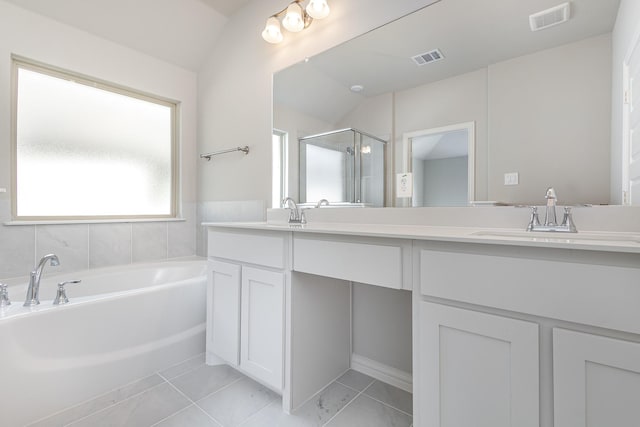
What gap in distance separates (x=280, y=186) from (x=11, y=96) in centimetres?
187

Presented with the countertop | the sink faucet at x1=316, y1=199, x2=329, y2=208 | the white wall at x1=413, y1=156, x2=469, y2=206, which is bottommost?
the countertop

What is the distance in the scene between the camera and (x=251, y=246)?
4.90 ft

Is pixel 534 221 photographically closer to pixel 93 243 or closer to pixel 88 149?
pixel 93 243

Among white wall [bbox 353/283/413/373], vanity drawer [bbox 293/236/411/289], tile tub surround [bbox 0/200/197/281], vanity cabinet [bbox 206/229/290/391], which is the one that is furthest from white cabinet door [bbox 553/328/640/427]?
tile tub surround [bbox 0/200/197/281]

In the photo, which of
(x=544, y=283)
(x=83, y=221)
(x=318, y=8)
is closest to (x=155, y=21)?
(x=318, y=8)

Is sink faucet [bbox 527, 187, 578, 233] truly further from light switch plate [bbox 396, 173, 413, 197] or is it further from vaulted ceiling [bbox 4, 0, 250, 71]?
vaulted ceiling [bbox 4, 0, 250, 71]

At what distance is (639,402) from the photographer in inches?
25.2

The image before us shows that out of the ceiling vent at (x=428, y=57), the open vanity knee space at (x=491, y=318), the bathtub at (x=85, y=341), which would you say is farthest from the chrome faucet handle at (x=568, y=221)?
the bathtub at (x=85, y=341)

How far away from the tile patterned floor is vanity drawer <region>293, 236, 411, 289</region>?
0.68 m

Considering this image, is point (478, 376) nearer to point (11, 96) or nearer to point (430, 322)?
point (430, 322)

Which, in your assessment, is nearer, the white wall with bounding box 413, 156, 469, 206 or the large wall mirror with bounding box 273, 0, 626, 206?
the large wall mirror with bounding box 273, 0, 626, 206

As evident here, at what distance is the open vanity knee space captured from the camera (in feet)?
2.17

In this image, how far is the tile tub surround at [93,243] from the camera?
1.94 meters

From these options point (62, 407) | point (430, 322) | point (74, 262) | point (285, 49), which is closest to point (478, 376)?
point (430, 322)
